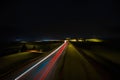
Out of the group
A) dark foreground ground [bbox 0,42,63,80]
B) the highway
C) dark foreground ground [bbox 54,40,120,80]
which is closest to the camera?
the highway

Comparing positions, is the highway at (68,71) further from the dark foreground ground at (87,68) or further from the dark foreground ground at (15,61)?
the dark foreground ground at (15,61)

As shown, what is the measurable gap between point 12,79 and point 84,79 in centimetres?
432

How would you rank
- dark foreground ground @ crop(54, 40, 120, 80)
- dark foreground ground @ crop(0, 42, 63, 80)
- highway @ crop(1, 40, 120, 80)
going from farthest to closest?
1. dark foreground ground @ crop(0, 42, 63, 80)
2. dark foreground ground @ crop(54, 40, 120, 80)
3. highway @ crop(1, 40, 120, 80)

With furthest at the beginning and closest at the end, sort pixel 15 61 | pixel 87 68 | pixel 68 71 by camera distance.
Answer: pixel 15 61, pixel 87 68, pixel 68 71

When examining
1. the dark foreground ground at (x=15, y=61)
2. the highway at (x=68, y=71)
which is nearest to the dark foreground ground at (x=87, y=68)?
the highway at (x=68, y=71)

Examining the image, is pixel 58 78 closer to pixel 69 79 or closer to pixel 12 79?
pixel 69 79

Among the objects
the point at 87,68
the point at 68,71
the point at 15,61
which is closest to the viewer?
the point at 68,71

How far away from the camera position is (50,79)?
8430 mm

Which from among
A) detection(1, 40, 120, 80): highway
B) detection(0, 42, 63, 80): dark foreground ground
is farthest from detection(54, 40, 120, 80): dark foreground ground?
detection(0, 42, 63, 80): dark foreground ground

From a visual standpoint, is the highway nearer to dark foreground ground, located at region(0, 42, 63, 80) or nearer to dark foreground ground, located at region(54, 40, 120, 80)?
dark foreground ground, located at region(54, 40, 120, 80)

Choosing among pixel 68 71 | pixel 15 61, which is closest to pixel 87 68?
pixel 68 71

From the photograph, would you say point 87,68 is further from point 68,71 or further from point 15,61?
point 15,61

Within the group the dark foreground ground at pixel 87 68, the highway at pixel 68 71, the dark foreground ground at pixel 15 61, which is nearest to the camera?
the highway at pixel 68 71

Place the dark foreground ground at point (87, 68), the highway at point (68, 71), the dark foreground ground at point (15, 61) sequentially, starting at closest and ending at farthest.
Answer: the highway at point (68, 71) < the dark foreground ground at point (87, 68) < the dark foreground ground at point (15, 61)
